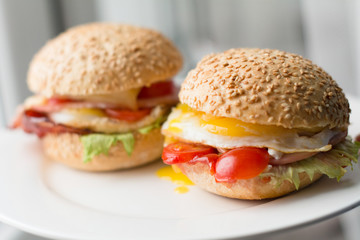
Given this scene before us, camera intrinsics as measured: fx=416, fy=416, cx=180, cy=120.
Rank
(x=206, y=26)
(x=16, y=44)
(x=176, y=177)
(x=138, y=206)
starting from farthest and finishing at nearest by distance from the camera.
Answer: (x=206, y=26), (x=16, y=44), (x=176, y=177), (x=138, y=206)

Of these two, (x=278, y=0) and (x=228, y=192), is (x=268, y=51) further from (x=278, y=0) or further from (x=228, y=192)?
(x=278, y=0)

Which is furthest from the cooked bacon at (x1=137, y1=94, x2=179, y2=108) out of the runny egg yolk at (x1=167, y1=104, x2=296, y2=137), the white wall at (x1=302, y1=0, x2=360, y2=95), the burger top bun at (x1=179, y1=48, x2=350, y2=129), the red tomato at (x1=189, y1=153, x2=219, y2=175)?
the white wall at (x1=302, y1=0, x2=360, y2=95)

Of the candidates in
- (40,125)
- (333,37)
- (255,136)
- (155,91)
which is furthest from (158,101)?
(333,37)

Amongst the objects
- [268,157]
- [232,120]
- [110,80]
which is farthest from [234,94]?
[110,80]

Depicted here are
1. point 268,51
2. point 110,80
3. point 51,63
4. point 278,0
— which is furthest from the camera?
point 278,0

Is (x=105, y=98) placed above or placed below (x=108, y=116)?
above

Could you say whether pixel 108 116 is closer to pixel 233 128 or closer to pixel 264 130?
pixel 233 128

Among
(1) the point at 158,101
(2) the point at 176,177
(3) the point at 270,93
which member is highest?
(3) the point at 270,93
